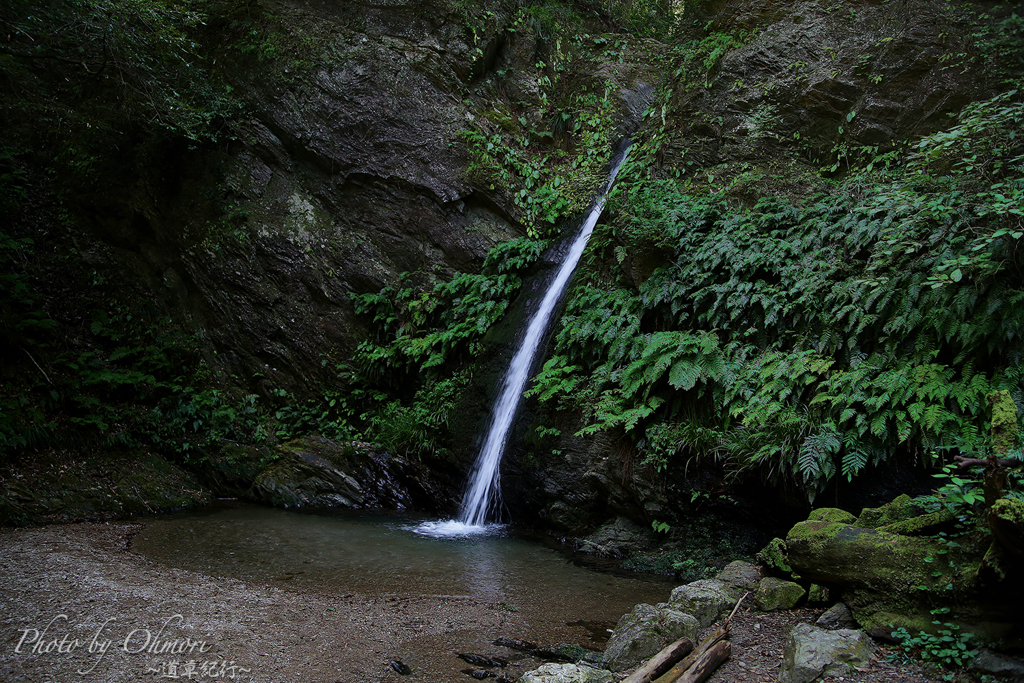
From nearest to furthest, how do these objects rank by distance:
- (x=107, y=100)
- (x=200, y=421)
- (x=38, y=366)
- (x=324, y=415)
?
(x=38, y=366) < (x=200, y=421) < (x=324, y=415) < (x=107, y=100)

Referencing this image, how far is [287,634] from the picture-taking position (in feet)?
12.9

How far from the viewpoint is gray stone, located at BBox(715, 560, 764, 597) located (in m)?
4.63

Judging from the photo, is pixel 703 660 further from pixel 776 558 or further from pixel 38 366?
pixel 38 366

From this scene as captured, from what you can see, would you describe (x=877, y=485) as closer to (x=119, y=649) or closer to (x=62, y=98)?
(x=119, y=649)

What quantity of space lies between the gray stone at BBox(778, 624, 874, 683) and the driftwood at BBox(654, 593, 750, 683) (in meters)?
0.36

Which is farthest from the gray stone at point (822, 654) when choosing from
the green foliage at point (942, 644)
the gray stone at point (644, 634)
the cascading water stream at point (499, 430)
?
the cascading water stream at point (499, 430)

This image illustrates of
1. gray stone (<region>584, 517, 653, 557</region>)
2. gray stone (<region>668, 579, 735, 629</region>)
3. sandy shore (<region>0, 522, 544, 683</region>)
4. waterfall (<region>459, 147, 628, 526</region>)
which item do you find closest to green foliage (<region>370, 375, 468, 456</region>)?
waterfall (<region>459, 147, 628, 526</region>)

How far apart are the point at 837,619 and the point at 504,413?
16.9 feet

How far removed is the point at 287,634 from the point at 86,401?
6885mm

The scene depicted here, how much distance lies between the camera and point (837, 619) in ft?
12.7

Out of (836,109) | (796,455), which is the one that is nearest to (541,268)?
(836,109)

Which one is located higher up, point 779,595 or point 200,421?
→ point 779,595

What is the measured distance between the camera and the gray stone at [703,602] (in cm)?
420

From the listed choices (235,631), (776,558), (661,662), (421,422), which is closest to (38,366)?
(421,422)
